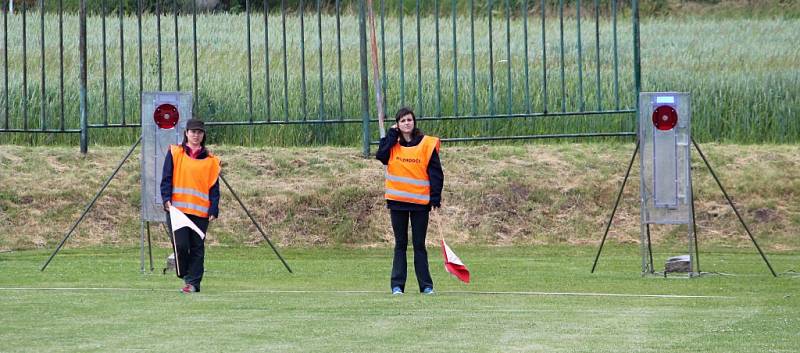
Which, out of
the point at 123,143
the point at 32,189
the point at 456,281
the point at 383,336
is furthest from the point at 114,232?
the point at 383,336

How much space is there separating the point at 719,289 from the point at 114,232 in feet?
28.8

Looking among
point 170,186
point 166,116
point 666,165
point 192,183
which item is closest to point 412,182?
point 192,183

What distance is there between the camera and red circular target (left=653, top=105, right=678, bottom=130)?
16.5 meters

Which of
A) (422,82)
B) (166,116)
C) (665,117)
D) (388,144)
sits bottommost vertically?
(388,144)

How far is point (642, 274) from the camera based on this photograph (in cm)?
1670

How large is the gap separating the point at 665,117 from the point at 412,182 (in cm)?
333

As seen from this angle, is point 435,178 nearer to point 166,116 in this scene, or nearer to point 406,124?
point 406,124

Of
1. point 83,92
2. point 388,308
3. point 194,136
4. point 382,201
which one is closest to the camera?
point 388,308

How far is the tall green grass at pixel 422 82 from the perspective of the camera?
25069mm

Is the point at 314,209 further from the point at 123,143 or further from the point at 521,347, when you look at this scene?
the point at 521,347

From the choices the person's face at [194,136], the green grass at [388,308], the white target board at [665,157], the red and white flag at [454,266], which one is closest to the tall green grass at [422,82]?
the green grass at [388,308]

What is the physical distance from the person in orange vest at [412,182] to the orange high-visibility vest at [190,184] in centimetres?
179

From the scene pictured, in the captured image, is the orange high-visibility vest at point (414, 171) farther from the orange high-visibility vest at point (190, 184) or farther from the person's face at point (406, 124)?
the orange high-visibility vest at point (190, 184)

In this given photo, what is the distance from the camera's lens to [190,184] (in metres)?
15.2
